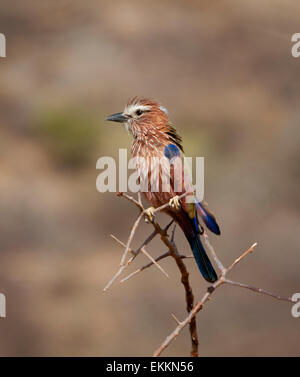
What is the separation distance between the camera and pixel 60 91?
12.3 metres

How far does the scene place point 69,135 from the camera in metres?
11.8

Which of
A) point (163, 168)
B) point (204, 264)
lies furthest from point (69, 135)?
point (204, 264)

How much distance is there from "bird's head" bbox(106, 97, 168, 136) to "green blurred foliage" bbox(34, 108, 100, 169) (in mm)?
7750

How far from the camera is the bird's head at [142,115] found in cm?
366

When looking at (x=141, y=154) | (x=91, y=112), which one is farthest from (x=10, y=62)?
(x=141, y=154)

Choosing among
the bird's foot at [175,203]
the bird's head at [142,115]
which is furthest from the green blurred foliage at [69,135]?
the bird's foot at [175,203]

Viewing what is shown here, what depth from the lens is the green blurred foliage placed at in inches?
454

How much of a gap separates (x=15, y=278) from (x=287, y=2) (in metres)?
7.22

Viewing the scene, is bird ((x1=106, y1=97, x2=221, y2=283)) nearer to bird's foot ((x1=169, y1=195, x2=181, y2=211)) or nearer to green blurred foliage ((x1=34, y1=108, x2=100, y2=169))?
bird's foot ((x1=169, y1=195, x2=181, y2=211))

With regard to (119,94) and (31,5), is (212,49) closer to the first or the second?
(119,94)

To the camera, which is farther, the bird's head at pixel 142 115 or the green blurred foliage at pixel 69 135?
the green blurred foliage at pixel 69 135

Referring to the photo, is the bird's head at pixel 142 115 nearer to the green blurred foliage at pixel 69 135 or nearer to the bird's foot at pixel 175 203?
the bird's foot at pixel 175 203

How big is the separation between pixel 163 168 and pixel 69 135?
847 cm

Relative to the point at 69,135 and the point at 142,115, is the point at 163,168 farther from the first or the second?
the point at 69,135
